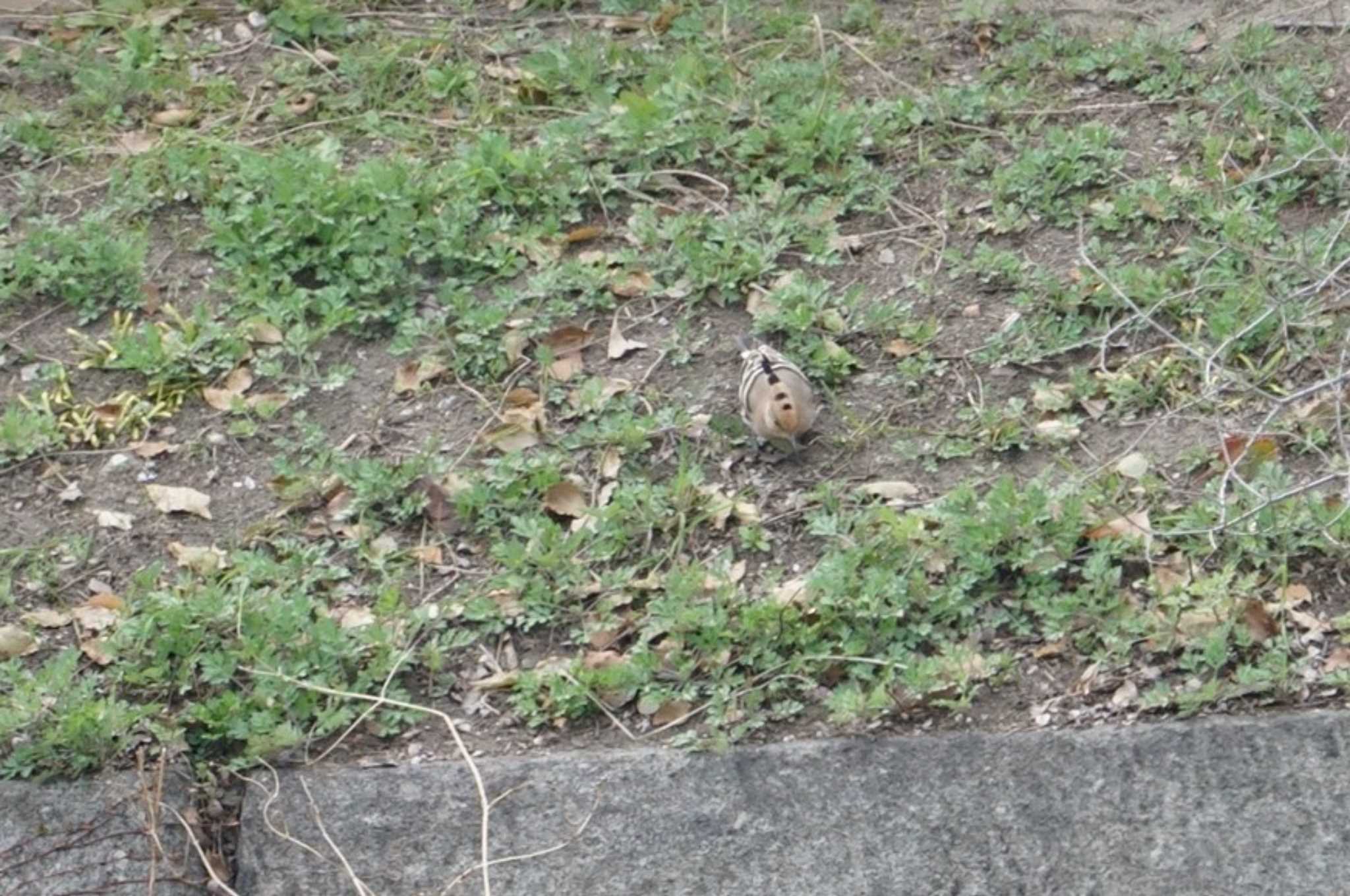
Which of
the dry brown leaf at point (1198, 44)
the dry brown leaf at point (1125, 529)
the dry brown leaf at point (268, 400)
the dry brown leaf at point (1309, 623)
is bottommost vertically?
the dry brown leaf at point (268, 400)

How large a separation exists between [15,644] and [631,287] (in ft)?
6.39

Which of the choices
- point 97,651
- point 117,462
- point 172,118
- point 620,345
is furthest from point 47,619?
point 172,118

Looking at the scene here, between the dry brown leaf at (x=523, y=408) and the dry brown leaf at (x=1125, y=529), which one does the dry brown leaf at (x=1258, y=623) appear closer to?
the dry brown leaf at (x=1125, y=529)

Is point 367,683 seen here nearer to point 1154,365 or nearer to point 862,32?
point 1154,365

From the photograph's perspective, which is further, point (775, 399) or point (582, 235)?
point (582, 235)

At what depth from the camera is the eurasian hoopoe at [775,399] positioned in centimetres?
486

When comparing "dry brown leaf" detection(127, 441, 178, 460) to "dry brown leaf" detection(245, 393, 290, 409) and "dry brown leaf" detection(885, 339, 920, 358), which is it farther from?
"dry brown leaf" detection(885, 339, 920, 358)

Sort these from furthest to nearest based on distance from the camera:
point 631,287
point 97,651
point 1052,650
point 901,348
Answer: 1. point 631,287
2. point 901,348
3. point 97,651
4. point 1052,650

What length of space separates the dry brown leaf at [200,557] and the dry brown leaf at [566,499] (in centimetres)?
78

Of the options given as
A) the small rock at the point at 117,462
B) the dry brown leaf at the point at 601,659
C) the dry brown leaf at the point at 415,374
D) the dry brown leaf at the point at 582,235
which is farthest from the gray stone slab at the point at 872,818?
the dry brown leaf at the point at 582,235

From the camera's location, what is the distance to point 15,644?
15.0ft

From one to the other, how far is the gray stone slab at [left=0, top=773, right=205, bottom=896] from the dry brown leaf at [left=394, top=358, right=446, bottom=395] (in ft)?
4.87

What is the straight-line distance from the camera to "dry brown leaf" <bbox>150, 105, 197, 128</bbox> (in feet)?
21.4

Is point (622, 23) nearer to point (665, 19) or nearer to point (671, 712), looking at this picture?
point (665, 19)
